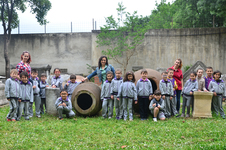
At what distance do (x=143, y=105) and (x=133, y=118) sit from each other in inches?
20.9

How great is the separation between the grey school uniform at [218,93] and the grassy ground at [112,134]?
0.84 metres

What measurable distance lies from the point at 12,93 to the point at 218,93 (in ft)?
21.1

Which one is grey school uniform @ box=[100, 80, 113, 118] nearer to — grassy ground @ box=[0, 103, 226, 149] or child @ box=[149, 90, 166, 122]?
grassy ground @ box=[0, 103, 226, 149]

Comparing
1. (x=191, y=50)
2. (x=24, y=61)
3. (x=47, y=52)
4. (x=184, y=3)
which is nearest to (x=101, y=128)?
(x=24, y=61)

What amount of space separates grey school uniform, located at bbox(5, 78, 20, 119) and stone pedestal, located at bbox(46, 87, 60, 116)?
1147mm

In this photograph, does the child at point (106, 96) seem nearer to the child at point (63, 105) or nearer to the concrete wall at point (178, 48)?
the child at point (63, 105)

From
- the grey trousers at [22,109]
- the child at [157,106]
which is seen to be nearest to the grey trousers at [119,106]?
the child at [157,106]

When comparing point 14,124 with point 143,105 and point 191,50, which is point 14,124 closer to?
point 143,105

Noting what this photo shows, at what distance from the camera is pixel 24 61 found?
23.6 feet

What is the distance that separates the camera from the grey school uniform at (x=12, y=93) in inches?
256

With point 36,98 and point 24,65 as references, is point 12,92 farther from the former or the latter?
point 36,98

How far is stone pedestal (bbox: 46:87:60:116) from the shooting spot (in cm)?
757

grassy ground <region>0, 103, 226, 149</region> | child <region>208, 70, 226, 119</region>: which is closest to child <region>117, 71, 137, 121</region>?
grassy ground <region>0, 103, 226, 149</region>

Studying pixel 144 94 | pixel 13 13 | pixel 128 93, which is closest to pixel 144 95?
pixel 144 94
